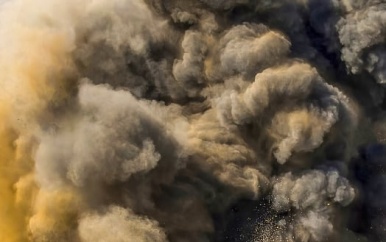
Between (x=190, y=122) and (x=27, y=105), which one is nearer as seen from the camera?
(x=27, y=105)

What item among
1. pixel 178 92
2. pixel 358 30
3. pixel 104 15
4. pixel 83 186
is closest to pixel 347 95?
pixel 358 30

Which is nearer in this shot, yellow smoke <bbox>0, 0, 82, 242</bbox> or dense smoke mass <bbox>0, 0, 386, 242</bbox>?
yellow smoke <bbox>0, 0, 82, 242</bbox>

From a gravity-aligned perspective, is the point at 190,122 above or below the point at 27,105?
below

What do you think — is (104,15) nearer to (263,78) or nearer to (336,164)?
(263,78)

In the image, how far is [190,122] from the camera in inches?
700

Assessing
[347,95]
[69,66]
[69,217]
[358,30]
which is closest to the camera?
[69,217]

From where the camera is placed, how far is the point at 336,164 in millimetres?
17969

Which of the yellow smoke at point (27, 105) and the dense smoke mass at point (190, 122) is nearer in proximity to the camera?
the yellow smoke at point (27, 105)

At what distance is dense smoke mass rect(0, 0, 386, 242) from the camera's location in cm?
1441

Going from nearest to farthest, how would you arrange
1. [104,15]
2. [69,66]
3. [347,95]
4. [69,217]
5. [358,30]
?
[69,217], [69,66], [104,15], [358,30], [347,95]

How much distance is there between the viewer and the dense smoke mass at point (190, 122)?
14.4m

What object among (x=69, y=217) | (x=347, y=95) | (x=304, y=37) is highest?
(x=304, y=37)

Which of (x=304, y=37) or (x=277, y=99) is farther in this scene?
(x=304, y=37)

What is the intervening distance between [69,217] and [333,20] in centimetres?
1122
